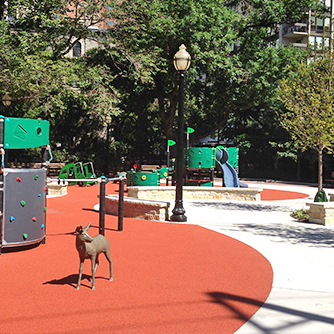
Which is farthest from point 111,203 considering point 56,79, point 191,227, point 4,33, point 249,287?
point 4,33

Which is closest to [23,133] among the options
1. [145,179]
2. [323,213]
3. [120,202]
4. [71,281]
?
[120,202]

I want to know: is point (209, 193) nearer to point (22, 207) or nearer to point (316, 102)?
point (316, 102)

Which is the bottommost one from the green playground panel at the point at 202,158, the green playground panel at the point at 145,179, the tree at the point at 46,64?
the green playground panel at the point at 145,179

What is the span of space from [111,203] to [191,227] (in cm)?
329

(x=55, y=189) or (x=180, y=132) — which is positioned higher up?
(x=180, y=132)

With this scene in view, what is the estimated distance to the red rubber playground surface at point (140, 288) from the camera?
4602 millimetres

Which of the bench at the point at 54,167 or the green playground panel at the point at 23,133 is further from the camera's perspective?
the bench at the point at 54,167

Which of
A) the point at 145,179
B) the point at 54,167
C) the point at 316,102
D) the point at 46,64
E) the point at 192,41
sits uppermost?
the point at 192,41

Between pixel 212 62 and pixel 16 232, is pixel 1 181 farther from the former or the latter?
pixel 212 62

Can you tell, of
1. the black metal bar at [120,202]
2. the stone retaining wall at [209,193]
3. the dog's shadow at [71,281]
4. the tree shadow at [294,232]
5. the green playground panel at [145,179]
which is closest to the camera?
the dog's shadow at [71,281]

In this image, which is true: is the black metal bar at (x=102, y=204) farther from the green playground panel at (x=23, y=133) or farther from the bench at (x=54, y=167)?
the bench at (x=54, y=167)

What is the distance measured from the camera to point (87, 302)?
5.21m

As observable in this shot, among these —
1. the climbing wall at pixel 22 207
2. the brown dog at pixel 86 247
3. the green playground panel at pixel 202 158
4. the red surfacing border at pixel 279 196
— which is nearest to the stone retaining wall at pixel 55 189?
the green playground panel at pixel 202 158

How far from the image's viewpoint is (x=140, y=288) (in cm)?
581
